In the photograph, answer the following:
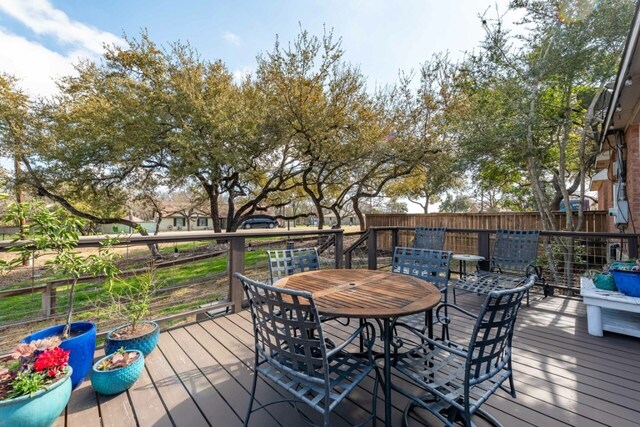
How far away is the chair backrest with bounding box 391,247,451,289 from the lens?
2533mm

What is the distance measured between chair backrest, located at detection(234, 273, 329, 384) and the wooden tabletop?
9.1 inches

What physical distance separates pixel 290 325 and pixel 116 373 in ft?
4.80

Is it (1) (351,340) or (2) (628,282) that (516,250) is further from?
(1) (351,340)

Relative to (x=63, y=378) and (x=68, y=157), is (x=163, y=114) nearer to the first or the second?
(x=68, y=157)

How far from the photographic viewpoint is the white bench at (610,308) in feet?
8.39

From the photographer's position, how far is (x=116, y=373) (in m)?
1.89

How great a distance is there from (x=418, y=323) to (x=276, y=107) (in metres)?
6.91

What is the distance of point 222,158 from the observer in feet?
24.3

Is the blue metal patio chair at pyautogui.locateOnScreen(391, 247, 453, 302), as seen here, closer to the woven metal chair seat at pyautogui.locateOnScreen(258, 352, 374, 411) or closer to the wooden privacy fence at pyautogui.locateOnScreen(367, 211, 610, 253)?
the woven metal chair seat at pyautogui.locateOnScreen(258, 352, 374, 411)

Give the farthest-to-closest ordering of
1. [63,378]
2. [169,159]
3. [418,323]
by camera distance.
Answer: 1. [169,159]
2. [418,323]
3. [63,378]

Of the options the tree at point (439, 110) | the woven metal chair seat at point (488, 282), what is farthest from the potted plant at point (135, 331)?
the tree at point (439, 110)

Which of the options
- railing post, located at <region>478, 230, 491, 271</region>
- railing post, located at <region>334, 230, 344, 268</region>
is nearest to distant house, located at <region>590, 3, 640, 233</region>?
railing post, located at <region>478, 230, 491, 271</region>

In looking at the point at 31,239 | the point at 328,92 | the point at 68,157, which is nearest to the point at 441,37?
the point at 328,92

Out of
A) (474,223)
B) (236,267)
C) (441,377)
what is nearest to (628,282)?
(441,377)
